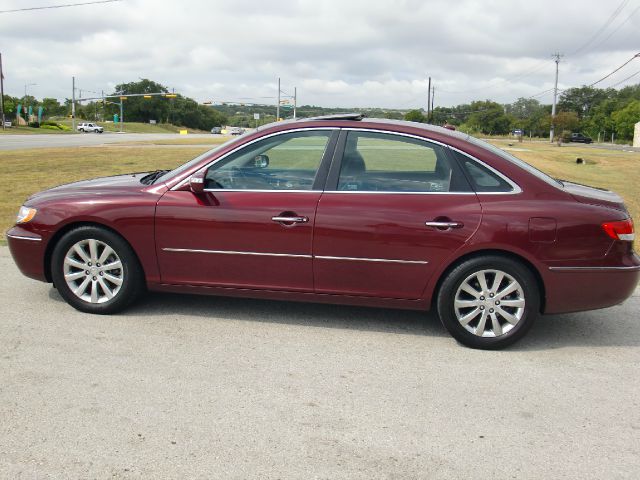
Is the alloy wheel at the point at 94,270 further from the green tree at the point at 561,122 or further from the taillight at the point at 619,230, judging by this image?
the green tree at the point at 561,122

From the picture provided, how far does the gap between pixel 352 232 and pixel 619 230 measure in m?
1.89

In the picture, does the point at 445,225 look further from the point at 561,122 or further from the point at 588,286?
the point at 561,122

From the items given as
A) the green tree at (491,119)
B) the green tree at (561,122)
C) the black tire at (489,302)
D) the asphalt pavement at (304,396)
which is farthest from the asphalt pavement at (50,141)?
the green tree at (491,119)

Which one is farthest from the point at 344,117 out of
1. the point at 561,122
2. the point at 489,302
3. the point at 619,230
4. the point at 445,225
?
the point at 561,122

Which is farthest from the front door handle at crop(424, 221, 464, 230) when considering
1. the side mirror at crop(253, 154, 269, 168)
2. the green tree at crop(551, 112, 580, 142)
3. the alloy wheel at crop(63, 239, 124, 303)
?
the green tree at crop(551, 112, 580, 142)

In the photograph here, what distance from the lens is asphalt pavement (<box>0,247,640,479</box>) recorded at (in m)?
3.04

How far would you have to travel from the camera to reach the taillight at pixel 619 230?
4418 millimetres

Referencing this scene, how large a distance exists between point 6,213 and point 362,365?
26.8 feet

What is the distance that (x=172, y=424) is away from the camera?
3350mm

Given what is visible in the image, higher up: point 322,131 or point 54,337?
point 322,131

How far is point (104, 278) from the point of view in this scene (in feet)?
16.5

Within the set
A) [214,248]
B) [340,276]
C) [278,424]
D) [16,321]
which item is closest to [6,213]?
[16,321]

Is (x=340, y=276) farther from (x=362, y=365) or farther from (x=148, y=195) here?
(x=148, y=195)

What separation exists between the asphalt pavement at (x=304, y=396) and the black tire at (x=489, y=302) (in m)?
0.13
